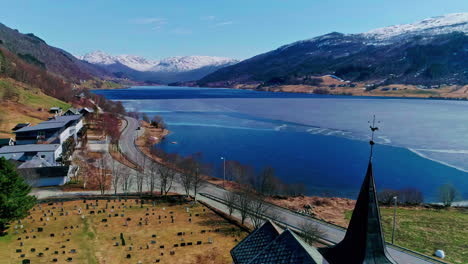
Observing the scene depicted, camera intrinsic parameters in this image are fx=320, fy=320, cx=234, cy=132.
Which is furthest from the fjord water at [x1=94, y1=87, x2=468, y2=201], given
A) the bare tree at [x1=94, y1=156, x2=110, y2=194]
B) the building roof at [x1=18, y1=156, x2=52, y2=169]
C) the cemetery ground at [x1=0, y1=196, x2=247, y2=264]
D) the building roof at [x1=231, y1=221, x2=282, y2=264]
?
the building roof at [x1=231, y1=221, x2=282, y2=264]

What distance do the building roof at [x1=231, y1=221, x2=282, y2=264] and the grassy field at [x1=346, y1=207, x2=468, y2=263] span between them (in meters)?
21.1

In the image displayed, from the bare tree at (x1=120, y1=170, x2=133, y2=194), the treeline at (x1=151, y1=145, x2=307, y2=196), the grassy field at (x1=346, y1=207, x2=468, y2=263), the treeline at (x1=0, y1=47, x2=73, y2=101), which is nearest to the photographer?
the grassy field at (x1=346, y1=207, x2=468, y2=263)

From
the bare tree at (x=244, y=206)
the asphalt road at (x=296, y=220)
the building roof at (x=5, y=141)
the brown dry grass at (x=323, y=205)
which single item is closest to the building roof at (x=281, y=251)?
the asphalt road at (x=296, y=220)

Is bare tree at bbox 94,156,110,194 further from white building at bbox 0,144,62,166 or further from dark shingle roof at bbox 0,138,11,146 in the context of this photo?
dark shingle roof at bbox 0,138,11,146

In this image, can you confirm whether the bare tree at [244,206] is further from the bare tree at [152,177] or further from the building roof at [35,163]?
the building roof at [35,163]

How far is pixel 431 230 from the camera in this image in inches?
1451

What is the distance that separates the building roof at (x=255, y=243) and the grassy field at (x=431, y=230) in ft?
69.1

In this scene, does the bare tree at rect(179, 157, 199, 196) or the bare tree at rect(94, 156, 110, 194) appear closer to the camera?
the bare tree at rect(179, 157, 199, 196)

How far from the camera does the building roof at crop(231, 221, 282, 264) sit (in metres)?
17.5

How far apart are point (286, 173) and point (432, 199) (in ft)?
79.7

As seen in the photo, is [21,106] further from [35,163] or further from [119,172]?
[119,172]

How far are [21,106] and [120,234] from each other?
3254 inches

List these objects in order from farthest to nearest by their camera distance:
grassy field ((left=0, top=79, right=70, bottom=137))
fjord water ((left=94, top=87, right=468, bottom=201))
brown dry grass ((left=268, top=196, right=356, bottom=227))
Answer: grassy field ((left=0, top=79, right=70, bottom=137)) → fjord water ((left=94, top=87, right=468, bottom=201)) → brown dry grass ((left=268, top=196, right=356, bottom=227))

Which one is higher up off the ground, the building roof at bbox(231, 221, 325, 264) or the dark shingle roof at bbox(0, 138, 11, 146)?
the building roof at bbox(231, 221, 325, 264)
